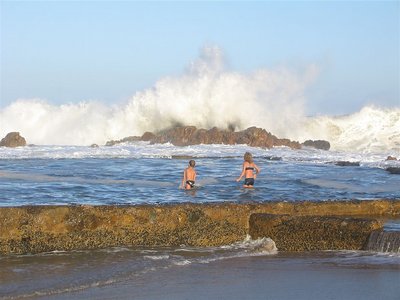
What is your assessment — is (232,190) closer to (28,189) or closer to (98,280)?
(28,189)

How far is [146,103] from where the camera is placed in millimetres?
44969


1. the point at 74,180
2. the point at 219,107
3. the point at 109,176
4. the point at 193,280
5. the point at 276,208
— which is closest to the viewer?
the point at 193,280

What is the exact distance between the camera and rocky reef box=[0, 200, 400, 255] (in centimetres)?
830

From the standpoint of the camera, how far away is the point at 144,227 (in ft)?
28.9

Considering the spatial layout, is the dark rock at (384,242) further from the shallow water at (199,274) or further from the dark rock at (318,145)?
the dark rock at (318,145)

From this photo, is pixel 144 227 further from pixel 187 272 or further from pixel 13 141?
pixel 13 141

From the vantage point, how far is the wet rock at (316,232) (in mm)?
8547

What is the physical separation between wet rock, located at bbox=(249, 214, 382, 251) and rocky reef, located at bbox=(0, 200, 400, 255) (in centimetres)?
1

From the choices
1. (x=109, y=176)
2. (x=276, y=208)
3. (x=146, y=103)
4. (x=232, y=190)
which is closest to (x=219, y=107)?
(x=146, y=103)

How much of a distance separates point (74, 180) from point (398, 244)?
10.8 metres

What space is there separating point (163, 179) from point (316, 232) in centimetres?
1035

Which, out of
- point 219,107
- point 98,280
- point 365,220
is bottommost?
point 98,280

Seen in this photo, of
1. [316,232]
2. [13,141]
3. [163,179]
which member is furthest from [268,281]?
[13,141]

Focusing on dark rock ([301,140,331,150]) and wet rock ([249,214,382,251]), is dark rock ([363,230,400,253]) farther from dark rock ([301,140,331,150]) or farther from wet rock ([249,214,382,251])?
dark rock ([301,140,331,150])
